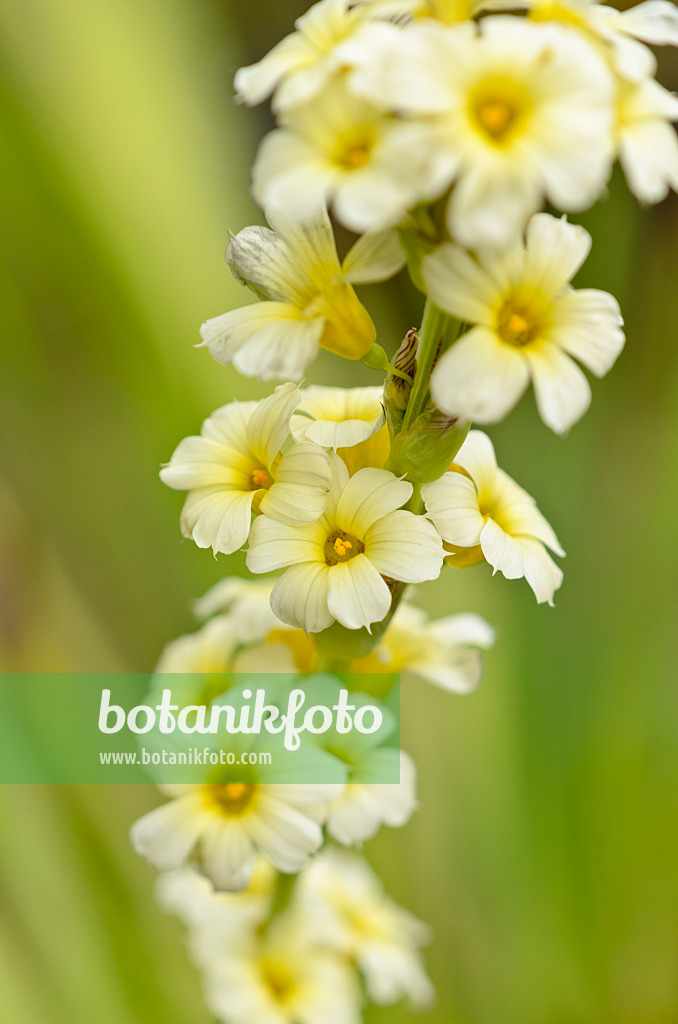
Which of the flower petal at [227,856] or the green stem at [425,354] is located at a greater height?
the green stem at [425,354]

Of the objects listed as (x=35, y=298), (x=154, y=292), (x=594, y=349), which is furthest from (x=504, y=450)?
(x=594, y=349)

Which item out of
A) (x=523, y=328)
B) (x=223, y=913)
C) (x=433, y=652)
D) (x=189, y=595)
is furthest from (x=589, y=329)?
(x=189, y=595)

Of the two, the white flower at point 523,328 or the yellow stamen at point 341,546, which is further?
the yellow stamen at point 341,546

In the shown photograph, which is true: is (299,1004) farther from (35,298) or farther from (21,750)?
(35,298)

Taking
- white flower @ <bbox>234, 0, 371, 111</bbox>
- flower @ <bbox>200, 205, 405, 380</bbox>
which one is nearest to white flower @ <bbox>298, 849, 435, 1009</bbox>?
flower @ <bbox>200, 205, 405, 380</bbox>

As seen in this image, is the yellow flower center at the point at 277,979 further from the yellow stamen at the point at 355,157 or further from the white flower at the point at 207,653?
the yellow stamen at the point at 355,157

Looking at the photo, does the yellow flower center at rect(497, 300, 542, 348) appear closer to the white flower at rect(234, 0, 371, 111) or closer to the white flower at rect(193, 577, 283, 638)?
the white flower at rect(234, 0, 371, 111)

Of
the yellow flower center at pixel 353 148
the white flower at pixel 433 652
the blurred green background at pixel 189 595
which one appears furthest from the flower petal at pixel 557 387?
the blurred green background at pixel 189 595
